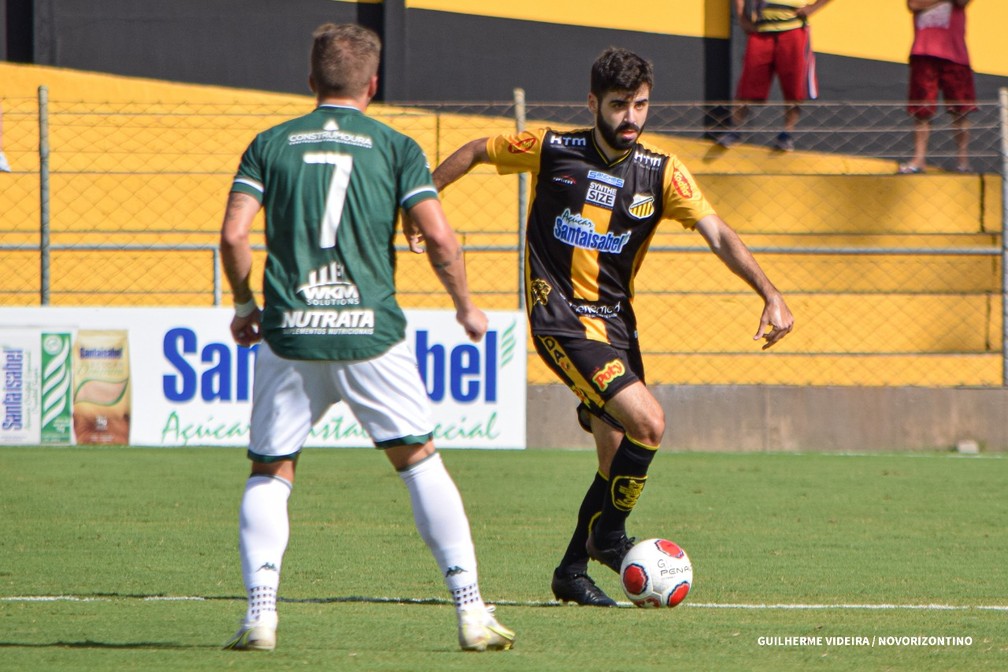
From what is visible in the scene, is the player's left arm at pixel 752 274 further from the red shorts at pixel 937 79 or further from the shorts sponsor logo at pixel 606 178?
the red shorts at pixel 937 79

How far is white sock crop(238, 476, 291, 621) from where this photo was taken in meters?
4.55

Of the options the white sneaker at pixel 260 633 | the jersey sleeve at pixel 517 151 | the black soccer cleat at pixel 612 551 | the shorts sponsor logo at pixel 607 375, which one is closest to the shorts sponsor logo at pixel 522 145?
the jersey sleeve at pixel 517 151

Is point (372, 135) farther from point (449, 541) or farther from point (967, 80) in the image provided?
point (967, 80)

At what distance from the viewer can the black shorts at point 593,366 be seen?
608 cm

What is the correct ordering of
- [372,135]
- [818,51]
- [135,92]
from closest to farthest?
[372,135] < [135,92] < [818,51]

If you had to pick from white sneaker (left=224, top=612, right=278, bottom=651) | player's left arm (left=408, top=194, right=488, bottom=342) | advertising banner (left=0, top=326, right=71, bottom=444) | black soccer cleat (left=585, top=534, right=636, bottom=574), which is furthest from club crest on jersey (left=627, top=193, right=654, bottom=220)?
advertising banner (left=0, top=326, right=71, bottom=444)

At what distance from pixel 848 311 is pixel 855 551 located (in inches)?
273

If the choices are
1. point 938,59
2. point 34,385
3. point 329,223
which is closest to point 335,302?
point 329,223

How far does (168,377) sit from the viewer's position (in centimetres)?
1166

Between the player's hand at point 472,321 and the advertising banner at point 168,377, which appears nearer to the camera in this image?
the player's hand at point 472,321

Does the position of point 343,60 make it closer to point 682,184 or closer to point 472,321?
point 472,321

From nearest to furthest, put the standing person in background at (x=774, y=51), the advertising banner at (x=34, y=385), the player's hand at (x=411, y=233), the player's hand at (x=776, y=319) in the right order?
the player's hand at (x=411, y=233) < the player's hand at (x=776, y=319) < the advertising banner at (x=34, y=385) < the standing person in background at (x=774, y=51)

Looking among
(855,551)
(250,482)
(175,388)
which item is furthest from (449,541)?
(175,388)

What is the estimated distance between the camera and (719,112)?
1625 cm
